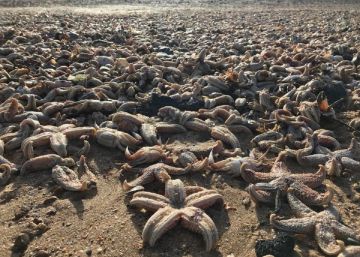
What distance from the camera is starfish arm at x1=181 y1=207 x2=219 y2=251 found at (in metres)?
5.11

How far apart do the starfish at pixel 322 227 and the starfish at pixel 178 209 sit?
87cm

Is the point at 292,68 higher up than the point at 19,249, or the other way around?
the point at 292,68

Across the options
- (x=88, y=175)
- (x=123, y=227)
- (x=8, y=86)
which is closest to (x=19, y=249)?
(x=123, y=227)

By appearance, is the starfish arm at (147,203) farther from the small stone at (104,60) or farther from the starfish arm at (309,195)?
the small stone at (104,60)

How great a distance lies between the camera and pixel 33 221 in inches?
227

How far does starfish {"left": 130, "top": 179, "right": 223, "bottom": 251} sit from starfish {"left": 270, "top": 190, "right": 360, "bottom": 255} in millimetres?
866

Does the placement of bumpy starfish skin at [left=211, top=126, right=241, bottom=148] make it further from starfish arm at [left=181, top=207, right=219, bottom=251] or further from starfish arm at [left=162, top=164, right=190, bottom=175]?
starfish arm at [left=181, top=207, right=219, bottom=251]

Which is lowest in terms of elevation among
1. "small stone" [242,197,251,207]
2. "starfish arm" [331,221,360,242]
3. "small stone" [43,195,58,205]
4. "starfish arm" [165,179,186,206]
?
"small stone" [43,195,58,205]

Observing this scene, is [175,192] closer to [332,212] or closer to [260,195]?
[260,195]

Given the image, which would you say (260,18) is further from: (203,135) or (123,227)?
(123,227)

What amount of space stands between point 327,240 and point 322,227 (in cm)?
22

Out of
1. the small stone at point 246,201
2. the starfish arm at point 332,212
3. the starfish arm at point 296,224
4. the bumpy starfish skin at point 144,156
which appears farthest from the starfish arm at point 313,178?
the bumpy starfish skin at point 144,156

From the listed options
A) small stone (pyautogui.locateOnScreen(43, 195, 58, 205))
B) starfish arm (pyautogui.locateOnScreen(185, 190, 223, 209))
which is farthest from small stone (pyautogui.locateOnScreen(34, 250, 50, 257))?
starfish arm (pyautogui.locateOnScreen(185, 190, 223, 209))

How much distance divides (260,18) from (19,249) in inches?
897
